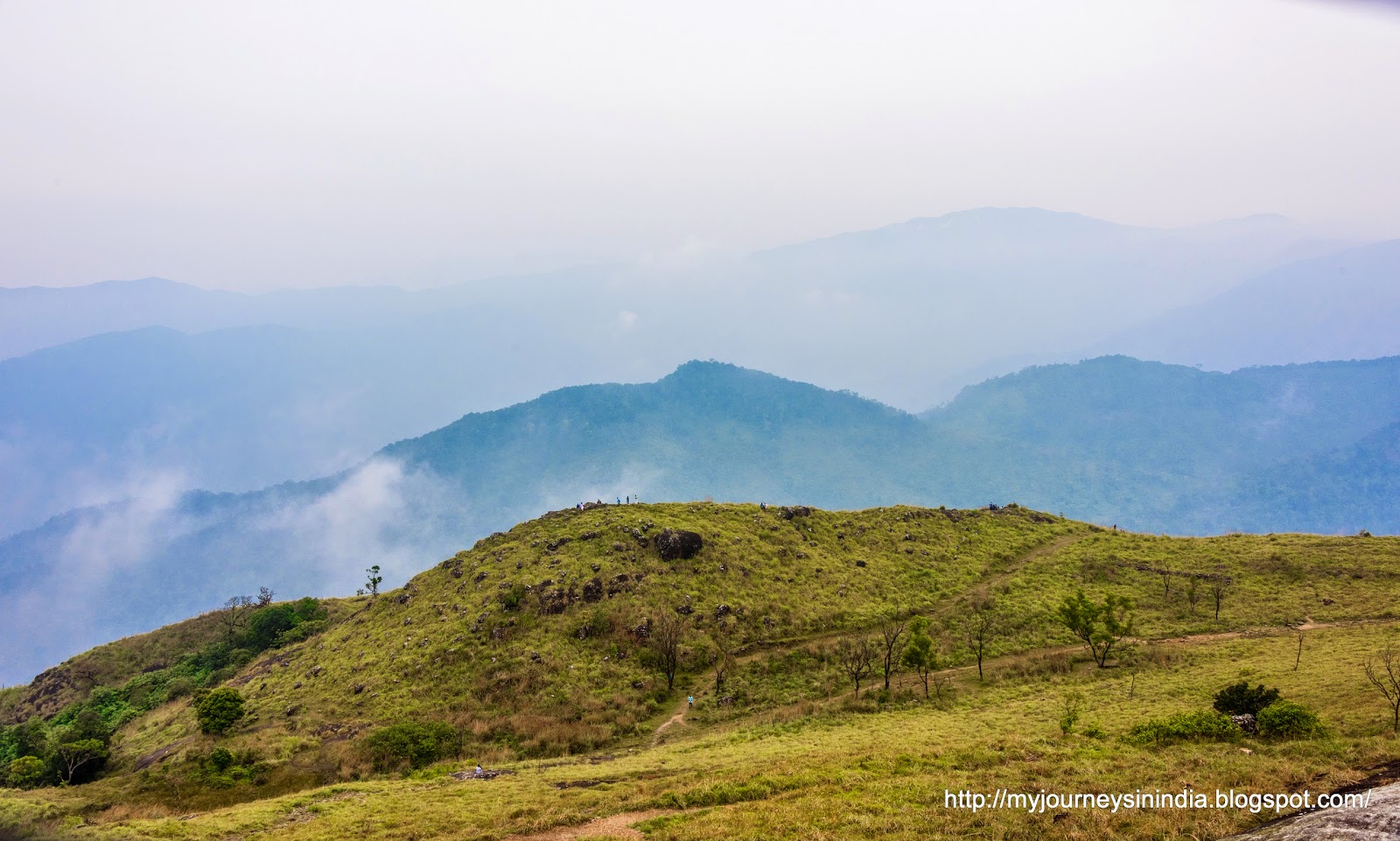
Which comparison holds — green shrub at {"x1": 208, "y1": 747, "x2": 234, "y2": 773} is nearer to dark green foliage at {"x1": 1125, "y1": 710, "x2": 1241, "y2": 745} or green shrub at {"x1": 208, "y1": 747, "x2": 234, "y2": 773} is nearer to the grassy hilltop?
the grassy hilltop

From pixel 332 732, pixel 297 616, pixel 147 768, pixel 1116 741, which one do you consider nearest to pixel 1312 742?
pixel 1116 741

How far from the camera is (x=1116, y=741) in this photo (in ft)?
82.7

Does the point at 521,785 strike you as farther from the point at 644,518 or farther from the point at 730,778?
the point at 644,518

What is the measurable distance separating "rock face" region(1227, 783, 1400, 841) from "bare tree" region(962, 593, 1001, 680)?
108 feet

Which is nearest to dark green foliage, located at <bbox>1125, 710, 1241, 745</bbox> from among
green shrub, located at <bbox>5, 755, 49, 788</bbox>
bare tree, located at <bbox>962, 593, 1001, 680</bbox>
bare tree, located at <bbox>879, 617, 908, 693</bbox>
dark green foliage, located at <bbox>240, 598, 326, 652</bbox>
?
bare tree, located at <bbox>879, 617, 908, 693</bbox>

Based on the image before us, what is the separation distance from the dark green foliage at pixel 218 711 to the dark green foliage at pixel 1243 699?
57.3m

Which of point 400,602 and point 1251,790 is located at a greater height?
point 400,602

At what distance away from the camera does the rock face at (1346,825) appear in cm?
1057

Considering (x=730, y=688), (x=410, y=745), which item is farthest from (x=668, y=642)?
(x=410, y=745)

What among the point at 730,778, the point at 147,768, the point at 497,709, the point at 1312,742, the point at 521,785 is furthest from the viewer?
the point at 497,709

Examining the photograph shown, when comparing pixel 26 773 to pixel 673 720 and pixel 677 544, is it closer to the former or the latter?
pixel 673 720

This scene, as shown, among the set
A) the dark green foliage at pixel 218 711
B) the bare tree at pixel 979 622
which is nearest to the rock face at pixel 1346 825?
the bare tree at pixel 979 622

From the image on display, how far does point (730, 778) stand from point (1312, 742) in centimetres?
2034

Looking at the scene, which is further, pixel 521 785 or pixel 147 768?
pixel 147 768
